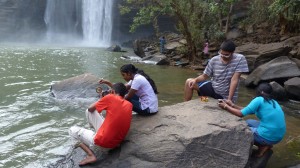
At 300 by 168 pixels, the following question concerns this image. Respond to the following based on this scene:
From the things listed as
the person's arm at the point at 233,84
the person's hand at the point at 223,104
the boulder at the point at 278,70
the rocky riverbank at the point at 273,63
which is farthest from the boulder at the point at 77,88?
the boulder at the point at 278,70

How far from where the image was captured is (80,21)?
121ft

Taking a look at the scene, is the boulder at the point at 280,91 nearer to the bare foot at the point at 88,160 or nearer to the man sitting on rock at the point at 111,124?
the man sitting on rock at the point at 111,124

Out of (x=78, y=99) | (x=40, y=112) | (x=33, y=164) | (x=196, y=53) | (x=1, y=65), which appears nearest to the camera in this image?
(x=33, y=164)

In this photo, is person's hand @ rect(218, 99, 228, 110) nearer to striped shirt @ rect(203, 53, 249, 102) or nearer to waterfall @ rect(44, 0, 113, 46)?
striped shirt @ rect(203, 53, 249, 102)

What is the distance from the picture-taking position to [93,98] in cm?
916

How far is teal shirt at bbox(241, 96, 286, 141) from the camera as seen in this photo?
4285 mm

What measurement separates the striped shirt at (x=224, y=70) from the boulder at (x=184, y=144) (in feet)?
2.12

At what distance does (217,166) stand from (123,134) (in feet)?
3.93

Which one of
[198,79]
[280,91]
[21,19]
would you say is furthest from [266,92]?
[21,19]

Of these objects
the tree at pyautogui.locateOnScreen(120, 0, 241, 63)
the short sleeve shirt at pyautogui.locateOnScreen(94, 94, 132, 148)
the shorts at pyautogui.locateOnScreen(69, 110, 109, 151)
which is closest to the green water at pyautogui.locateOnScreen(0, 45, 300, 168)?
the shorts at pyautogui.locateOnScreen(69, 110, 109, 151)

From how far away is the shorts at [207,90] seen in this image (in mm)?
5355

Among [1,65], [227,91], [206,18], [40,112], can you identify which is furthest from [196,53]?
[227,91]

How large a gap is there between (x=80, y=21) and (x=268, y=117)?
34.5m

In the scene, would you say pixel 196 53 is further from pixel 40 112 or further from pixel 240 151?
pixel 240 151
